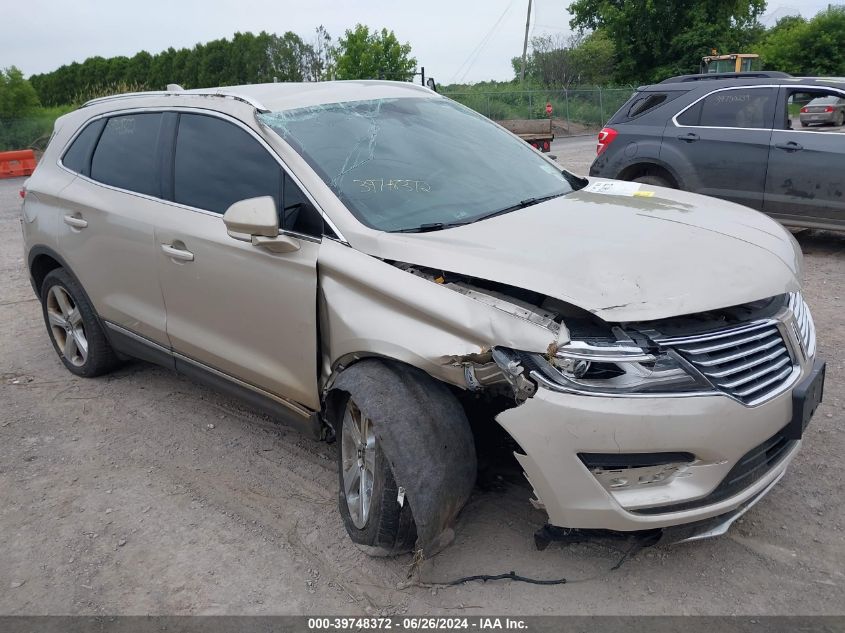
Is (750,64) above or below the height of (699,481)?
above

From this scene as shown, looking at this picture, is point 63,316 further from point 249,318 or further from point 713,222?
point 713,222

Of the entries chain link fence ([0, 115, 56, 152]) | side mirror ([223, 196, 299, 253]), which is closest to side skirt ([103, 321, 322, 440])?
side mirror ([223, 196, 299, 253])

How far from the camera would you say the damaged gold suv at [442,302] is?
2.57 meters

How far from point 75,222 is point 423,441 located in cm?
296

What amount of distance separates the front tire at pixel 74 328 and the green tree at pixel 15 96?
24452mm

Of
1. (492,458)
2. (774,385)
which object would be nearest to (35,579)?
(492,458)

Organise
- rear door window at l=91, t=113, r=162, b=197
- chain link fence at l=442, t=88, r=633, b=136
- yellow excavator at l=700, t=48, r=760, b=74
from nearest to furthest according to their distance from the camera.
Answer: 1. rear door window at l=91, t=113, r=162, b=197
2. yellow excavator at l=700, t=48, r=760, b=74
3. chain link fence at l=442, t=88, r=633, b=136

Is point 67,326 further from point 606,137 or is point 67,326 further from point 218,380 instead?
point 606,137

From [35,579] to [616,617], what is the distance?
2339 millimetres

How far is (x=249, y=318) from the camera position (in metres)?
3.54

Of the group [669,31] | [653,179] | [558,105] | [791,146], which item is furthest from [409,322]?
[669,31]

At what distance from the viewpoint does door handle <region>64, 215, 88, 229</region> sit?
4524mm

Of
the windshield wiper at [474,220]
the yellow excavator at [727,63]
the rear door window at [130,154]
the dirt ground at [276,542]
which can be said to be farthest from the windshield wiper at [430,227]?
the yellow excavator at [727,63]

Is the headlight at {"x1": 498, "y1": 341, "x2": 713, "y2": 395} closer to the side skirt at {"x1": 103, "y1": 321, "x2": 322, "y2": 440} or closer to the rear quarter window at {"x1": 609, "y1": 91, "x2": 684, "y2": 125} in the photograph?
the side skirt at {"x1": 103, "y1": 321, "x2": 322, "y2": 440}
